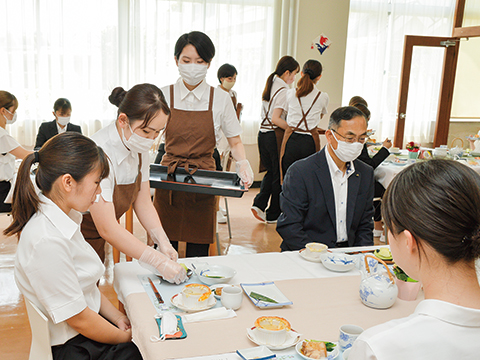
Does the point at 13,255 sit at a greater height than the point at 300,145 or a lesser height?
lesser

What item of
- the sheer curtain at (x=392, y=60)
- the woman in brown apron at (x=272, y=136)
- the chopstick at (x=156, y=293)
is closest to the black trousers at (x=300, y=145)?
the woman in brown apron at (x=272, y=136)

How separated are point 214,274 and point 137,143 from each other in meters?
0.65

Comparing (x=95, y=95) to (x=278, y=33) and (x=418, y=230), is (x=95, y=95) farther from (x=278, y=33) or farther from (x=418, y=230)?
(x=418, y=230)

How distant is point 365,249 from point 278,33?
435cm

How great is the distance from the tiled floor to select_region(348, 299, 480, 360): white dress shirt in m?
1.93

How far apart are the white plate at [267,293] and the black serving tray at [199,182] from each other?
840 millimetres

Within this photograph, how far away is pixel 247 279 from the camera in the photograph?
5.16 ft

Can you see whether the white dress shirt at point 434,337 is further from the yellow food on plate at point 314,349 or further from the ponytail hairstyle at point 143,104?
the ponytail hairstyle at point 143,104

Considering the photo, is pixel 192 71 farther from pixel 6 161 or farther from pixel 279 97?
pixel 279 97

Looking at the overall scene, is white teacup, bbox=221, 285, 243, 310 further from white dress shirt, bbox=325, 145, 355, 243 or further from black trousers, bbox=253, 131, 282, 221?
black trousers, bbox=253, 131, 282, 221

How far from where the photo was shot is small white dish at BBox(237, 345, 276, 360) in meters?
1.06

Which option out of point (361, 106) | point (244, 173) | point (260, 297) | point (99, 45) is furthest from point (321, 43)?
point (260, 297)

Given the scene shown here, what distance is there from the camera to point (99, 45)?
519 centimetres

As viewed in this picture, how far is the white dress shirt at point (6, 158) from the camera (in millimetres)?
2902
